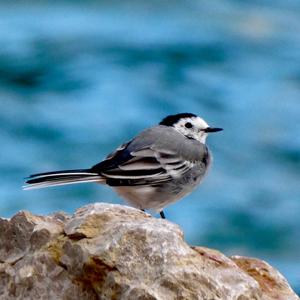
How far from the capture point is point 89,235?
388cm

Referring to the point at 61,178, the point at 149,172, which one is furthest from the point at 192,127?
the point at 61,178

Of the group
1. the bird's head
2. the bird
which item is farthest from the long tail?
the bird's head

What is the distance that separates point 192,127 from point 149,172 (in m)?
0.57

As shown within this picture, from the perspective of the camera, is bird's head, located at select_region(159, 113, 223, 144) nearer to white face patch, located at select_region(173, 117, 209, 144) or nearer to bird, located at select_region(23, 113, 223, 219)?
white face patch, located at select_region(173, 117, 209, 144)

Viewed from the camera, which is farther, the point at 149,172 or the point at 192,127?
the point at 192,127

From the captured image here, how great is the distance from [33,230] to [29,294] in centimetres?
26

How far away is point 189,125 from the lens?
6480 millimetres

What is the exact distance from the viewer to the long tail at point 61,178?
19.0 feet

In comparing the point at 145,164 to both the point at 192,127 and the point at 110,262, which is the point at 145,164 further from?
the point at 110,262

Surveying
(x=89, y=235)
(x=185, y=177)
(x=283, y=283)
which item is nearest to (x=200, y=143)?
(x=185, y=177)

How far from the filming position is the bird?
5.89 meters

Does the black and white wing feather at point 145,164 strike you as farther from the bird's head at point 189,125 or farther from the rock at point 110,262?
the rock at point 110,262

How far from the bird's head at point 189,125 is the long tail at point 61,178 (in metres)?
0.71

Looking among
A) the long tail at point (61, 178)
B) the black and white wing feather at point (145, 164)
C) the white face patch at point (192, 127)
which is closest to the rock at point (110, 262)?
the long tail at point (61, 178)
